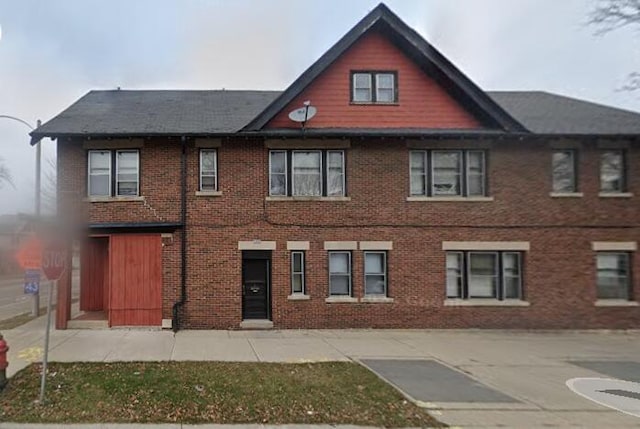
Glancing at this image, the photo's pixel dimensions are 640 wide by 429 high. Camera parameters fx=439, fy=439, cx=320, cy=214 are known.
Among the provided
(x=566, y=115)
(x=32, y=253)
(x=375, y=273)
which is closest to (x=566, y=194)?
(x=566, y=115)

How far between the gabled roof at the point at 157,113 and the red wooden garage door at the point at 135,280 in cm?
320

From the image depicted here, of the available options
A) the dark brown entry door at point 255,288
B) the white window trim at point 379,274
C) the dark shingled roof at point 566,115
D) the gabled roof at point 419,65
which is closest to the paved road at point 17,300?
the dark brown entry door at point 255,288

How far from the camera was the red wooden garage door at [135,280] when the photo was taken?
1272 cm

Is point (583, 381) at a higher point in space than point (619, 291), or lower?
lower

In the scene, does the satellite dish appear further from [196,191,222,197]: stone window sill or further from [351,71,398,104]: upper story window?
[196,191,222,197]: stone window sill

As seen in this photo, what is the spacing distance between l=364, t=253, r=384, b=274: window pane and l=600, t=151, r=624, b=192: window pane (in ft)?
25.0

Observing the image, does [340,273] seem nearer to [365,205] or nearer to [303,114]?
[365,205]

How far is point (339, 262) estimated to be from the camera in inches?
533

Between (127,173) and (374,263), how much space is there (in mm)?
7982

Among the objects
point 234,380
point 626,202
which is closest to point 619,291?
point 626,202

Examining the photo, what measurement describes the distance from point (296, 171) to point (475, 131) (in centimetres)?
573

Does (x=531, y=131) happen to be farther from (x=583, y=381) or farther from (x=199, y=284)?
(x=199, y=284)

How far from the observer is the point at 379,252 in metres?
13.6

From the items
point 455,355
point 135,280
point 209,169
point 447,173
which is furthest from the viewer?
point 447,173
